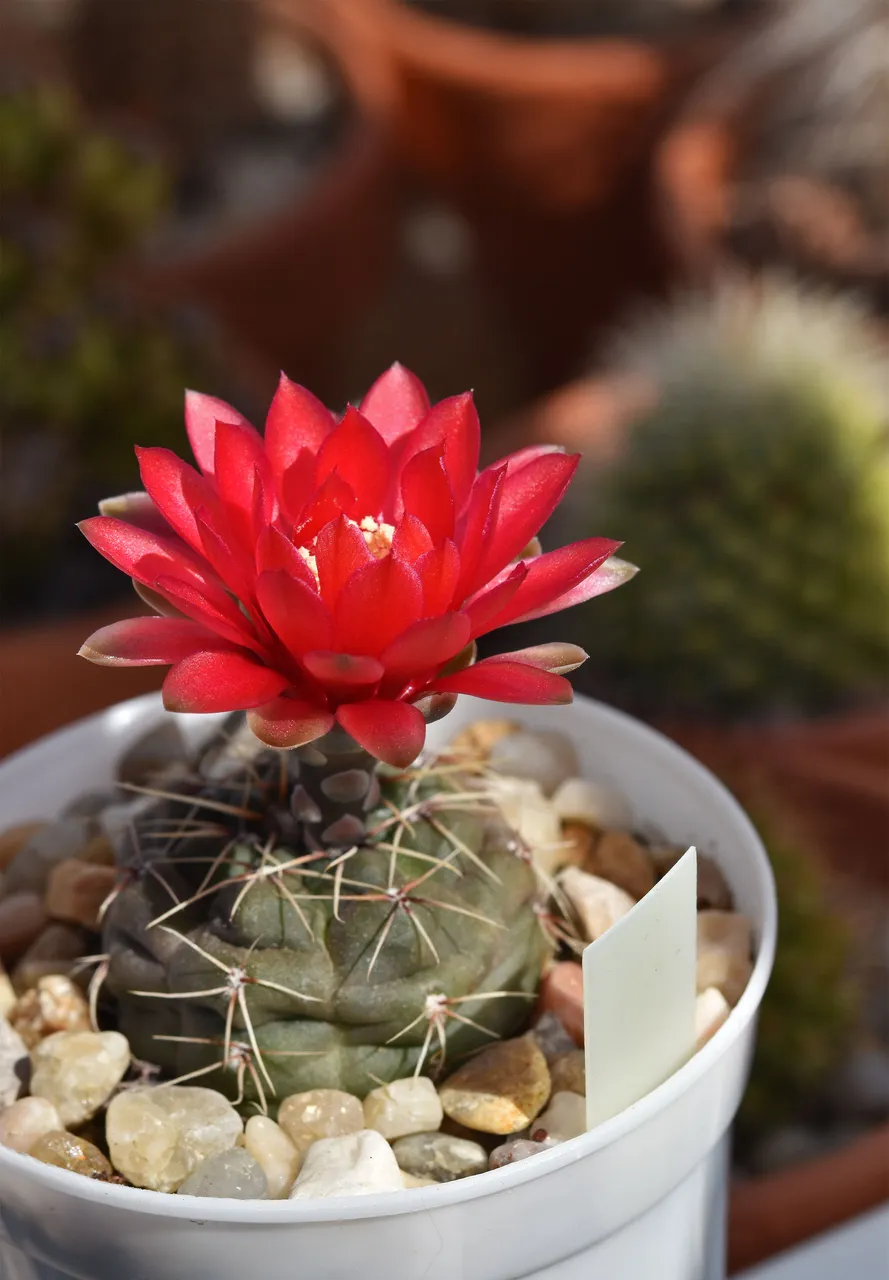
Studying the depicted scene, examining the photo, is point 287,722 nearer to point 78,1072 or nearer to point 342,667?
point 342,667

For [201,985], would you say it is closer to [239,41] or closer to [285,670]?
[285,670]

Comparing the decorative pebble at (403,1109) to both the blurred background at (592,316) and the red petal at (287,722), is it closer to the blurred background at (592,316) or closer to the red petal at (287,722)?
the red petal at (287,722)

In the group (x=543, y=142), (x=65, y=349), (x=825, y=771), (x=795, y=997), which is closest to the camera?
(x=795, y=997)

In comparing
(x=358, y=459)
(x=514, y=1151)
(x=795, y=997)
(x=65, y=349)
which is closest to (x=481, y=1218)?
(x=514, y=1151)

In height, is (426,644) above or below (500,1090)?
above

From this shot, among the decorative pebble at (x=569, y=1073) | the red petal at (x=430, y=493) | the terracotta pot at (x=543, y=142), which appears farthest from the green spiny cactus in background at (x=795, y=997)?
the terracotta pot at (x=543, y=142)

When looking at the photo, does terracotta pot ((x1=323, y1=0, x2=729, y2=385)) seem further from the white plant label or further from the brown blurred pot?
the white plant label
